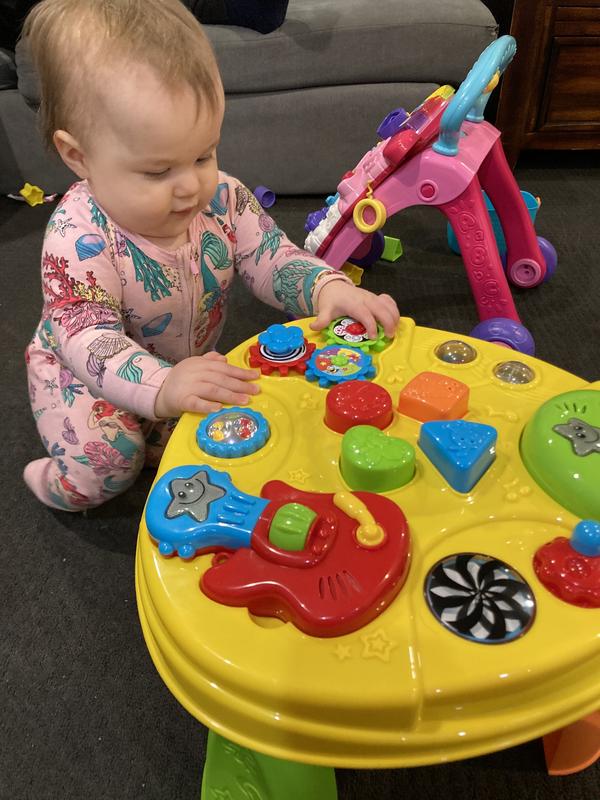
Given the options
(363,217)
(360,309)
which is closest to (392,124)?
(363,217)

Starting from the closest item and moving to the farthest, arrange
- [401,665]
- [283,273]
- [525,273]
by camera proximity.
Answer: [401,665], [283,273], [525,273]

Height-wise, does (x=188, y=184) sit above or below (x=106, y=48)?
below

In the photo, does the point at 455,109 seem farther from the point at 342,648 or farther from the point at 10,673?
the point at 10,673

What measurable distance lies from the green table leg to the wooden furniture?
1.57 metres

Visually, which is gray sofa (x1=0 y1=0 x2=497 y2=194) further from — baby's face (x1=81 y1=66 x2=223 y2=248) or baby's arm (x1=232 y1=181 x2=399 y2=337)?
baby's face (x1=81 y1=66 x2=223 y2=248)

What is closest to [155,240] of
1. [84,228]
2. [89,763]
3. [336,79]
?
[84,228]

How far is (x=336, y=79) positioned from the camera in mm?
1448

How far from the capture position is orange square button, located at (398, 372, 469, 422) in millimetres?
517

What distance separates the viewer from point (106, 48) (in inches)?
20.8

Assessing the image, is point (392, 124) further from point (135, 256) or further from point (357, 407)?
point (357, 407)

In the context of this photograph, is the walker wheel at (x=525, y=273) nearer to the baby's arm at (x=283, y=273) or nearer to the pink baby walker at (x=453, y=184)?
the pink baby walker at (x=453, y=184)

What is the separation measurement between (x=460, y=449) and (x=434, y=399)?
68 millimetres

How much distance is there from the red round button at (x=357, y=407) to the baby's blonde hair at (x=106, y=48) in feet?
0.90

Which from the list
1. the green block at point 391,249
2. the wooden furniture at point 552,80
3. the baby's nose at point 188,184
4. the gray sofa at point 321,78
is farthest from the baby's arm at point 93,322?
the wooden furniture at point 552,80
